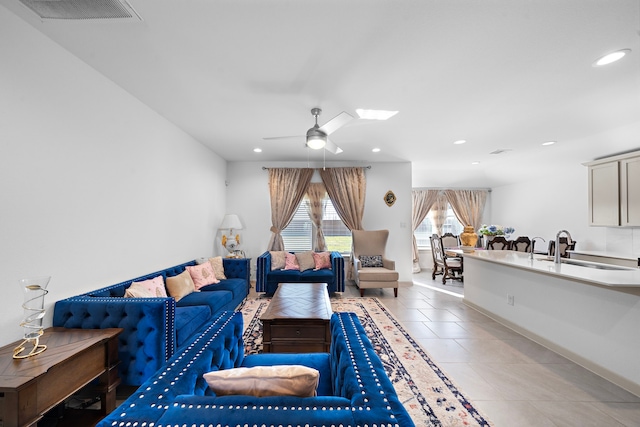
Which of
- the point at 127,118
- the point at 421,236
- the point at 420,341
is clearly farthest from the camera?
the point at 421,236

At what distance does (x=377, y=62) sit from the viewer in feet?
7.08

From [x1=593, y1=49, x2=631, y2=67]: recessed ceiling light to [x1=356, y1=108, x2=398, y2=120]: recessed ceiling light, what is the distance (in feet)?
5.59

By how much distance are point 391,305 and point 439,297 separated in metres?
1.10

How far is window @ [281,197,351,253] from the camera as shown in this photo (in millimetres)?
5676

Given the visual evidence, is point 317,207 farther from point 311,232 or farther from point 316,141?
point 316,141

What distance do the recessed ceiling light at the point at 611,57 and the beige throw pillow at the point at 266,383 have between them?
10.4 feet

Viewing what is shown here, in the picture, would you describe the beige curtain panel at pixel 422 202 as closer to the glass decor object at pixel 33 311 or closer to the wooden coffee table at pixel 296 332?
the wooden coffee table at pixel 296 332

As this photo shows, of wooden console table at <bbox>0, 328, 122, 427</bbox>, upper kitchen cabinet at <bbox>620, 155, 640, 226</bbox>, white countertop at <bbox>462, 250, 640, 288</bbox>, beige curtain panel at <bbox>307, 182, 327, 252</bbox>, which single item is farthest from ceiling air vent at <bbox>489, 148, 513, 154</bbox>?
wooden console table at <bbox>0, 328, 122, 427</bbox>

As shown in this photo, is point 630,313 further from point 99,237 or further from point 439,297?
point 99,237

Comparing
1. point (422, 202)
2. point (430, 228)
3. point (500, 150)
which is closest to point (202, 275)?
point (500, 150)

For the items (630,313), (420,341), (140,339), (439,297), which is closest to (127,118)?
(140,339)

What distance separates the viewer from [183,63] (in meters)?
2.15

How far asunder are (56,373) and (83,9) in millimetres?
2119

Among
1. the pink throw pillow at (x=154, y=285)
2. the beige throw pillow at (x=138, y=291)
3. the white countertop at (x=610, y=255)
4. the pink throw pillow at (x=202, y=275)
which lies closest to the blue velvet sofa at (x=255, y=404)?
the beige throw pillow at (x=138, y=291)
